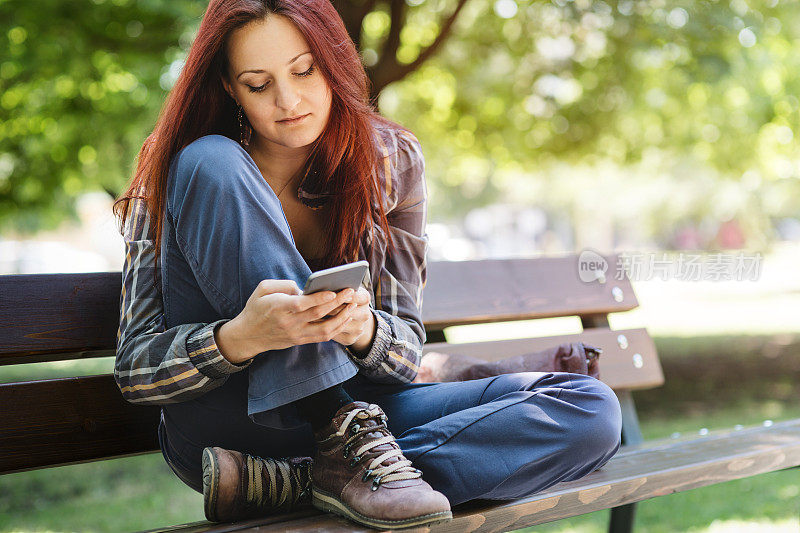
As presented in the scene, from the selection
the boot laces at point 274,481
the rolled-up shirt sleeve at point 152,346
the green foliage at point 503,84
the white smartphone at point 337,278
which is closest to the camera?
the white smartphone at point 337,278

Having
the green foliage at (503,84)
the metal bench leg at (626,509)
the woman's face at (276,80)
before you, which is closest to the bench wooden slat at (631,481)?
the metal bench leg at (626,509)

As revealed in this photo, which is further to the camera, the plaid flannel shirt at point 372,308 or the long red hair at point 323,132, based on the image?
the long red hair at point 323,132

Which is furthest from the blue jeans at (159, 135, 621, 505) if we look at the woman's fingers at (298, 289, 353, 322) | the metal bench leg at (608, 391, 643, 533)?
the metal bench leg at (608, 391, 643, 533)

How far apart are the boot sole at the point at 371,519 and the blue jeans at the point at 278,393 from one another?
14cm

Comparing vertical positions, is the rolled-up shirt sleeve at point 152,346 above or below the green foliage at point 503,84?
above

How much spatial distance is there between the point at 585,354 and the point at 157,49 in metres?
5.27

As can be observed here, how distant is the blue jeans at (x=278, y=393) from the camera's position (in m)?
1.74

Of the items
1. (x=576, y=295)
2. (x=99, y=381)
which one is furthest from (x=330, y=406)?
(x=576, y=295)

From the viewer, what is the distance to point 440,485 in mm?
1839

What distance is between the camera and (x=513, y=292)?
10.6 feet

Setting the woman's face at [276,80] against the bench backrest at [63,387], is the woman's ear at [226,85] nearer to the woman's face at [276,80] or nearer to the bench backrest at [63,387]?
the woman's face at [276,80]

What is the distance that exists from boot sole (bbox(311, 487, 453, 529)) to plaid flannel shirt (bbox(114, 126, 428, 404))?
13.4 inches

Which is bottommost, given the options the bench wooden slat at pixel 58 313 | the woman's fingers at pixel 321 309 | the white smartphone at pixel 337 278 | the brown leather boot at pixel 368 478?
the brown leather boot at pixel 368 478

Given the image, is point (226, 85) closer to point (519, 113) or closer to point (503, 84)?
point (503, 84)
